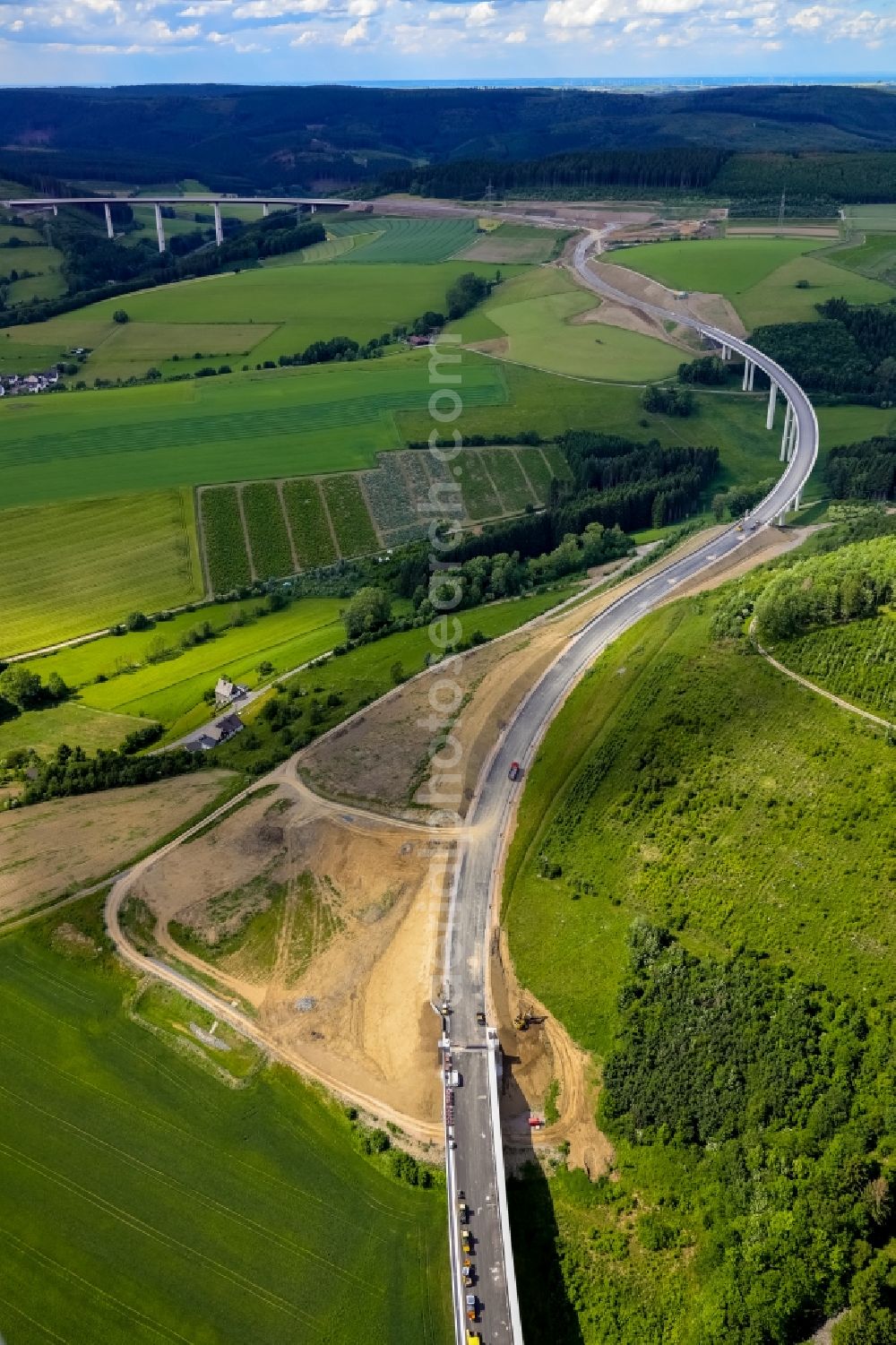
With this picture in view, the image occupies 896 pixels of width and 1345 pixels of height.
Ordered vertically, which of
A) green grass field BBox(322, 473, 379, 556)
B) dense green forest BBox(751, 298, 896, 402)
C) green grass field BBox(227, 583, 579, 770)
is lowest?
green grass field BBox(227, 583, 579, 770)

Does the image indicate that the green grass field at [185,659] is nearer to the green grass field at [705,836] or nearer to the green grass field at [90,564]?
the green grass field at [90,564]

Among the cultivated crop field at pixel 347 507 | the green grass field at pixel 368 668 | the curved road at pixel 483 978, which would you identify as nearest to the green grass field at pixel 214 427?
the cultivated crop field at pixel 347 507

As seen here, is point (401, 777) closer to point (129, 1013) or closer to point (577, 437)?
point (129, 1013)

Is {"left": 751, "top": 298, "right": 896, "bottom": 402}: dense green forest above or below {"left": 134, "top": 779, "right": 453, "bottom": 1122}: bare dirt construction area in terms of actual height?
above

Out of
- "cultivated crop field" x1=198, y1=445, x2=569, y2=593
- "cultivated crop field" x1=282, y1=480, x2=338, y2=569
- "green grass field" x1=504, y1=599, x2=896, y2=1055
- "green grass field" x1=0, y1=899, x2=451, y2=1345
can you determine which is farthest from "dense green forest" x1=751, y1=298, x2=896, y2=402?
"green grass field" x1=0, y1=899, x2=451, y2=1345

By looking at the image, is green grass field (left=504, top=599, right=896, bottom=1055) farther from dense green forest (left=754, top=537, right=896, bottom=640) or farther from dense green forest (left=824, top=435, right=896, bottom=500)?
dense green forest (left=824, top=435, right=896, bottom=500)

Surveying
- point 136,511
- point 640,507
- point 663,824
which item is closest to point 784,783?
point 663,824

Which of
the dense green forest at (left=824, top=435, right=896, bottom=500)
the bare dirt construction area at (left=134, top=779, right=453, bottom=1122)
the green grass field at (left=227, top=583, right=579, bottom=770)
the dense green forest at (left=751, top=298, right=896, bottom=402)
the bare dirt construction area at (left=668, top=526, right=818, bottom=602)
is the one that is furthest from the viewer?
the dense green forest at (left=751, top=298, right=896, bottom=402)
